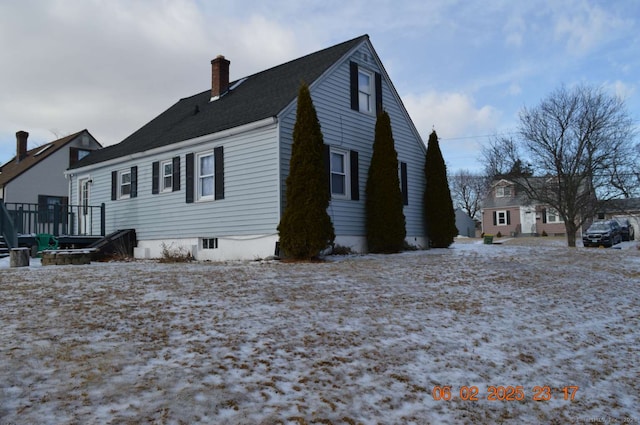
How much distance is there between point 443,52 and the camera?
14.0m

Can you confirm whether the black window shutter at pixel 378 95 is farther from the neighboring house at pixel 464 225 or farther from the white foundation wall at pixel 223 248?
the neighboring house at pixel 464 225

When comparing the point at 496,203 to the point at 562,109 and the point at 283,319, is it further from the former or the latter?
the point at 283,319

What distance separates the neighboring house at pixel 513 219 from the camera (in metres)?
44.8

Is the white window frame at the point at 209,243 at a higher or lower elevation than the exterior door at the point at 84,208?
lower

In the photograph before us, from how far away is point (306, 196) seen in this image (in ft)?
37.8

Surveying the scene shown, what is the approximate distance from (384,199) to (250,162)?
160 inches

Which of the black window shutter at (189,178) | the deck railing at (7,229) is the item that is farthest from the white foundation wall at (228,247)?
the deck railing at (7,229)

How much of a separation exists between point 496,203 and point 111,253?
139 ft

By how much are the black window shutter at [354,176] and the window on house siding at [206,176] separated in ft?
13.5

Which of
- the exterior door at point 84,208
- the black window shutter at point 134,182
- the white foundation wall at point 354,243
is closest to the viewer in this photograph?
the white foundation wall at point 354,243

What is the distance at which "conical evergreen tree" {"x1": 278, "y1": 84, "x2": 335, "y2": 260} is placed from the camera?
11.4 m

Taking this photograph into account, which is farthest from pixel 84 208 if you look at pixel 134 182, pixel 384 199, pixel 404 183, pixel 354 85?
pixel 404 183

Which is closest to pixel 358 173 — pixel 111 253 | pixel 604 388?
pixel 111 253
